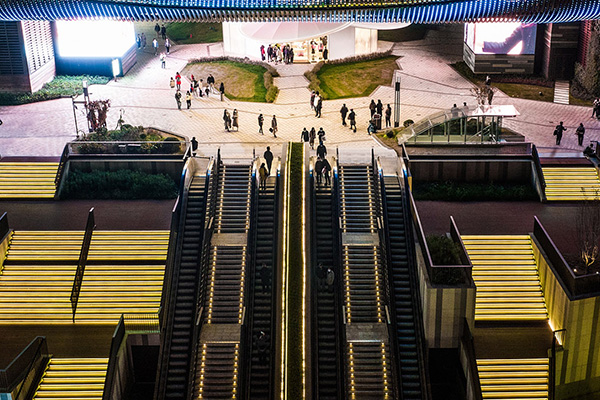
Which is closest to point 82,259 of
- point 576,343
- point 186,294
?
point 186,294

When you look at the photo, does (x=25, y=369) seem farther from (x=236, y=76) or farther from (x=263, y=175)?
(x=236, y=76)

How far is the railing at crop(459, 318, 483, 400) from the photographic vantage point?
84.5 feet

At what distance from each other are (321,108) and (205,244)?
1532cm

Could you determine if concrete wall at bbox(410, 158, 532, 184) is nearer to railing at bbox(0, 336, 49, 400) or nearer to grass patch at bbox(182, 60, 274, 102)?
grass patch at bbox(182, 60, 274, 102)

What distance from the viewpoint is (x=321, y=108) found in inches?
1738

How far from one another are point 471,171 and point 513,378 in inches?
407

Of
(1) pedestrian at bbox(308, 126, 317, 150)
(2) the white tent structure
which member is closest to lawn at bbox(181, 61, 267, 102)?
(2) the white tent structure

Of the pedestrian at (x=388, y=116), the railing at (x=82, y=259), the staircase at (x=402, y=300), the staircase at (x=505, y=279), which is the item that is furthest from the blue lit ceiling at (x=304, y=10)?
the staircase at (x=505, y=279)

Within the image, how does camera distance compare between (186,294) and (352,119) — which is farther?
(352,119)

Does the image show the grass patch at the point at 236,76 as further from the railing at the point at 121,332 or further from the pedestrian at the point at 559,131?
the railing at the point at 121,332

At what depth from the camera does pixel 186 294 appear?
2989cm

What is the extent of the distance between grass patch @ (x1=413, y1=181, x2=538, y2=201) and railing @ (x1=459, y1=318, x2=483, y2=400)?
7.42 metres

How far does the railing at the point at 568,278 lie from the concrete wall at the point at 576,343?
151 millimetres

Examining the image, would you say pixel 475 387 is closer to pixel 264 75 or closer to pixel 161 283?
pixel 161 283
